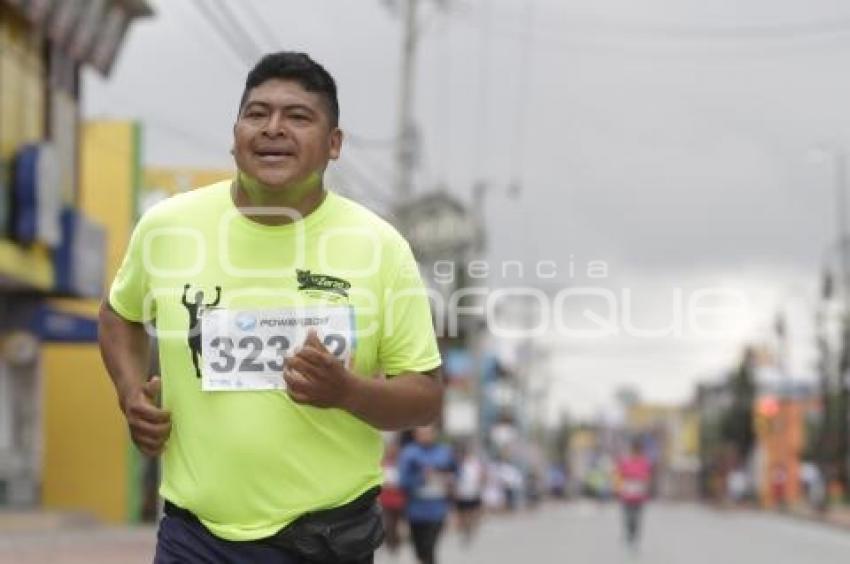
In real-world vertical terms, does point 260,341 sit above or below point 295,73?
below

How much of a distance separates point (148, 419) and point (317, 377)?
18.0 inches

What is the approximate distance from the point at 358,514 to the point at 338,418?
26 cm

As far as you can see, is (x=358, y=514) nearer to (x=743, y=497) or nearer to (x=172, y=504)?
(x=172, y=504)

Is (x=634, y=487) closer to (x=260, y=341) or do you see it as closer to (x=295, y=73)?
(x=260, y=341)

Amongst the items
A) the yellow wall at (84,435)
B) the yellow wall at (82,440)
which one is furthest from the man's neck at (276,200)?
the yellow wall at (82,440)

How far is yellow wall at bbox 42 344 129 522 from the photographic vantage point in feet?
114

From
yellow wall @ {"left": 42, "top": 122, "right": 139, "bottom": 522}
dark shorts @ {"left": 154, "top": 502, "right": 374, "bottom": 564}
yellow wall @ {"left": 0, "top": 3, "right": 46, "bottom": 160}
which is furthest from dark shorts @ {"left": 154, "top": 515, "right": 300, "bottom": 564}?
yellow wall @ {"left": 42, "top": 122, "right": 139, "bottom": 522}

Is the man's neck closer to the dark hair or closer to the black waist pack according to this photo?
the dark hair

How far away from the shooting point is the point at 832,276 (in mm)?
57969

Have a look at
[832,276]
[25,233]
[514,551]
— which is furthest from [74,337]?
[832,276]

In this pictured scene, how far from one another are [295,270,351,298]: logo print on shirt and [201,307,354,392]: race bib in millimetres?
46

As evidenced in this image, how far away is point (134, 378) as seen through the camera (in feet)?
15.1

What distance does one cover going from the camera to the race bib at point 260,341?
452cm

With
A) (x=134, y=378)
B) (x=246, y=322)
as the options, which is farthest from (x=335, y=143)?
(x=134, y=378)
